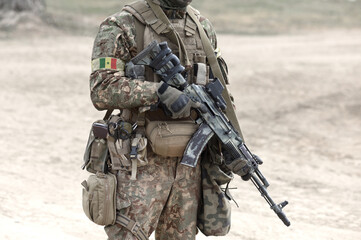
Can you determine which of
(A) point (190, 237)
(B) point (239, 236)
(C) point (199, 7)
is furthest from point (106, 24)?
(C) point (199, 7)

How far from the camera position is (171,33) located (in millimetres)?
3346

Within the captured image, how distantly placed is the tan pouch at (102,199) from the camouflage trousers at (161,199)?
5 centimetres

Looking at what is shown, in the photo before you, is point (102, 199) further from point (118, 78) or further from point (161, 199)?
point (118, 78)

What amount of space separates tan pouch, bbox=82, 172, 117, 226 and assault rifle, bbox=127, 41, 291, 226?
0.37 meters

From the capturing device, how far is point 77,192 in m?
6.39

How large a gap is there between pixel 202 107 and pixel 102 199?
25.5 inches

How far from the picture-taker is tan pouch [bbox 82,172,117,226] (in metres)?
3.28

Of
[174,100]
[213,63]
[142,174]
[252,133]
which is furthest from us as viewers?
[252,133]

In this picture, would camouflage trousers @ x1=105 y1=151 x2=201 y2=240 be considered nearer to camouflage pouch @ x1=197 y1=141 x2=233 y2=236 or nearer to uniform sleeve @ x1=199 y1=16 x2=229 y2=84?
camouflage pouch @ x1=197 y1=141 x2=233 y2=236

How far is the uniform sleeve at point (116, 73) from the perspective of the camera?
126 inches

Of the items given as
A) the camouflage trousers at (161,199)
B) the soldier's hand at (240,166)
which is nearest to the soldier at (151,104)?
the camouflage trousers at (161,199)

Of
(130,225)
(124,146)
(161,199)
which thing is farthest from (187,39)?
(130,225)

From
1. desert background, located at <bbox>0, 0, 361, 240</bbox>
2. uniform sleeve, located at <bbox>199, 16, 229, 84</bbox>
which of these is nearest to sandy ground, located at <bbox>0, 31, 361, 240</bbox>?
desert background, located at <bbox>0, 0, 361, 240</bbox>

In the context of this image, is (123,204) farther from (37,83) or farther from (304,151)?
(37,83)
